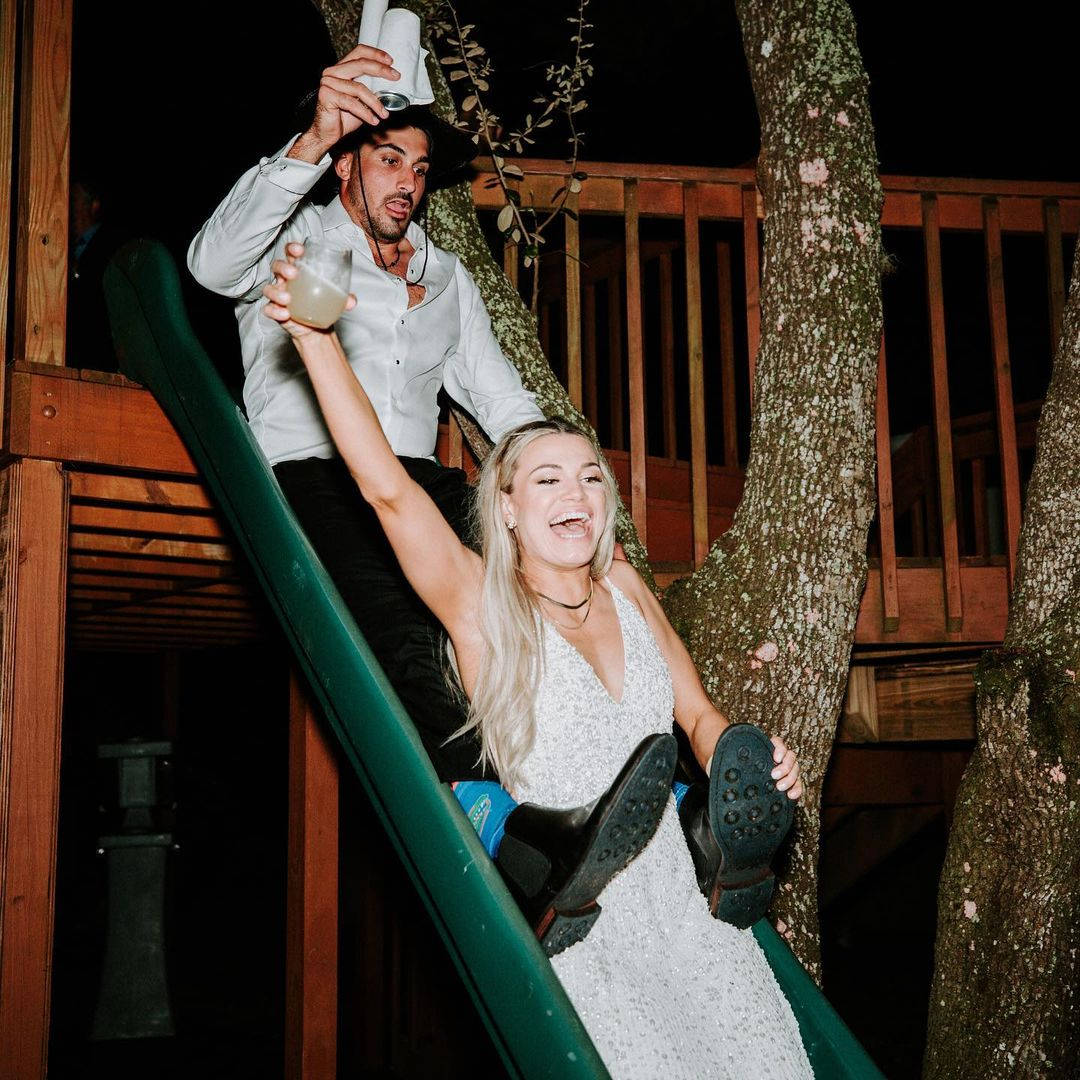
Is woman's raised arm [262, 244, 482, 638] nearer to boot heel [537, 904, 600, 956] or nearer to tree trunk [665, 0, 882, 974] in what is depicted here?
boot heel [537, 904, 600, 956]

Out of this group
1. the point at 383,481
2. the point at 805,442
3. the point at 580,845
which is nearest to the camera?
the point at 580,845

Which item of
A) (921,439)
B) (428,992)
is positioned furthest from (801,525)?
(921,439)

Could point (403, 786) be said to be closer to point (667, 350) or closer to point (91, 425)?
point (91, 425)

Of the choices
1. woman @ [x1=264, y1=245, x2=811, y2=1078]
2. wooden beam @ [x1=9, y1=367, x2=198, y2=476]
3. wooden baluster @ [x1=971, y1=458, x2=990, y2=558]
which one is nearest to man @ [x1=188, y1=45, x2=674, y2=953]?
woman @ [x1=264, y1=245, x2=811, y2=1078]

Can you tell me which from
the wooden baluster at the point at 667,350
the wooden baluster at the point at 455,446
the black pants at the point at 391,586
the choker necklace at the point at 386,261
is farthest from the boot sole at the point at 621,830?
the wooden baluster at the point at 667,350

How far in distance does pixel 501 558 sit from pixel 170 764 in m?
3.72

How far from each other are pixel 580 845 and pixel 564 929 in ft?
0.58

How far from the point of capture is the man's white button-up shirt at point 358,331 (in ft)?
7.53

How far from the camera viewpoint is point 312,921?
3.34 metres

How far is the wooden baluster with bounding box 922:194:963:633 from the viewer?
340 centimetres

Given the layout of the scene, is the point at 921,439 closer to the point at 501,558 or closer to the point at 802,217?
the point at 802,217

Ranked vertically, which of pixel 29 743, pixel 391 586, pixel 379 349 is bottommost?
pixel 29 743

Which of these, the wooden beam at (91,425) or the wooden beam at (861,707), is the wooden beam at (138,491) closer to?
the wooden beam at (91,425)

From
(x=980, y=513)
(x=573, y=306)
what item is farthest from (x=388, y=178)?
(x=980, y=513)
